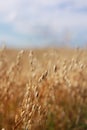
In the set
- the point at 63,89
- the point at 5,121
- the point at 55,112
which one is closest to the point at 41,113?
the point at 5,121

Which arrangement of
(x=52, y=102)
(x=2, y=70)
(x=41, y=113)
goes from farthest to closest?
(x=52, y=102)
(x=2, y=70)
(x=41, y=113)

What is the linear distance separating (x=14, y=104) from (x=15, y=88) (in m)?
0.42

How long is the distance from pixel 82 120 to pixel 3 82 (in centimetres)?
113

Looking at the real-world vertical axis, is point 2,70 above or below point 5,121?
above

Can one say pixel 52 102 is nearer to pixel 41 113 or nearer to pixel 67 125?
pixel 67 125

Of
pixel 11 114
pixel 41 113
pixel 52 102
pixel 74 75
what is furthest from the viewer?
pixel 74 75

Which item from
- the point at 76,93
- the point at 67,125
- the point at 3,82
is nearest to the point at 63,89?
the point at 76,93

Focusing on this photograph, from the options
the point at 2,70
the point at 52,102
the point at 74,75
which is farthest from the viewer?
the point at 74,75

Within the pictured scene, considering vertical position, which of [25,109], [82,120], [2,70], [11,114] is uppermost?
[25,109]

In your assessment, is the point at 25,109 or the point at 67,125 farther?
the point at 67,125

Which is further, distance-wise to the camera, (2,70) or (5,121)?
(2,70)

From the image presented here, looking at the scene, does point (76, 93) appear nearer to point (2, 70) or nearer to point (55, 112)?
point (55, 112)

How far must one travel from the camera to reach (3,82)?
3.49 m

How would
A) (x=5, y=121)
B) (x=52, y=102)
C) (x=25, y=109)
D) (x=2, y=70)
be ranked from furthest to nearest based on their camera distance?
(x=52, y=102), (x=2, y=70), (x=5, y=121), (x=25, y=109)
